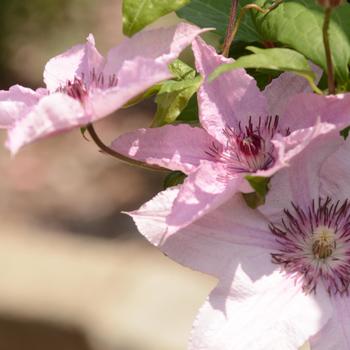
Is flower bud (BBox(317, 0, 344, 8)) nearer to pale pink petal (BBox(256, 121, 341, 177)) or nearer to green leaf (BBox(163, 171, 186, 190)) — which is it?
pale pink petal (BBox(256, 121, 341, 177))

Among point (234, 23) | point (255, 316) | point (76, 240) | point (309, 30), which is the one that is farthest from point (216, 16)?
point (76, 240)

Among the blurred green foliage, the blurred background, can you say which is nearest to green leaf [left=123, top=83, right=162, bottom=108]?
the blurred background

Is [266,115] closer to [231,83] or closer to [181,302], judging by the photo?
[231,83]

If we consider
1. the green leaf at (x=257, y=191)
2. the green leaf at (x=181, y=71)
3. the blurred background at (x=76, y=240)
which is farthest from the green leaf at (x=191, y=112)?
the blurred background at (x=76, y=240)

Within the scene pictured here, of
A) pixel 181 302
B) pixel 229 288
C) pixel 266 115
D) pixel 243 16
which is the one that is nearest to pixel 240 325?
pixel 229 288

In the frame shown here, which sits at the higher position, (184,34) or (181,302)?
(181,302)

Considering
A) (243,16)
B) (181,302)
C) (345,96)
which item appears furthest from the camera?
(181,302)
